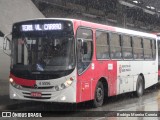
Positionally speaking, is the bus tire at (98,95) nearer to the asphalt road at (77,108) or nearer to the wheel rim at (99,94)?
the wheel rim at (99,94)

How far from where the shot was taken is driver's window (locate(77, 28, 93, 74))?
12193mm

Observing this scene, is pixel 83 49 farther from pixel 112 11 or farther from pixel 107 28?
pixel 112 11

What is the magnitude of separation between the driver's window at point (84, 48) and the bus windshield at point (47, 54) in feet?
1.02

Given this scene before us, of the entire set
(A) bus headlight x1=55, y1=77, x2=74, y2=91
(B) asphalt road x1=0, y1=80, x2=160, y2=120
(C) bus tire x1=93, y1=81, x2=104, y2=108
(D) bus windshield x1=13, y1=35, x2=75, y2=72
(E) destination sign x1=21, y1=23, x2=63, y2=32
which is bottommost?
(B) asphalt road x1=0, y1=80, x2=160, y2=120

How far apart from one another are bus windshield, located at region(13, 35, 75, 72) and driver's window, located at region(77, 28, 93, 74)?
312mm

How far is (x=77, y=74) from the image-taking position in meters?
12.0

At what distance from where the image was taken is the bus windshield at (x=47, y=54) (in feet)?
39.0

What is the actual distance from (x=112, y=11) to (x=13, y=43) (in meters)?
21.7

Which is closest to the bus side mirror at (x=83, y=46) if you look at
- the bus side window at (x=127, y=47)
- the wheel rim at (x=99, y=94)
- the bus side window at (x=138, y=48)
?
the wheel rim at (x=99, y=94)

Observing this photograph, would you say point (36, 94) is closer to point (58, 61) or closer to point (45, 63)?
point (45, 63)

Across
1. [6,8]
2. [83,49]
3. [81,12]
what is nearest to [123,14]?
[81,12]

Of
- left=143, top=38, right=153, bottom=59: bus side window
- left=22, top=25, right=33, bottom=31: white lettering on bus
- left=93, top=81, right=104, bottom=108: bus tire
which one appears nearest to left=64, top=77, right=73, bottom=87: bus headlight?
left=93, top=81, right=104, bottom=108: bus tire

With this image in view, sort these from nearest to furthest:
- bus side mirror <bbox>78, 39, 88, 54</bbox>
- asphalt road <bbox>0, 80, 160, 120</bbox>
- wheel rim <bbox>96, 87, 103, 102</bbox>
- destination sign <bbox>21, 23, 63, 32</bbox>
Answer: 1. asphalt road <bbox>0, 80, 160, 120</bbox>
2. destination sign <bbox>21, 23, 63, 32</bbox>
3. bus side mirror <bbox>78, 39, 88, 54</bbox>
4. wheel rim <bbox>96, 87, 103, 102</bbox>

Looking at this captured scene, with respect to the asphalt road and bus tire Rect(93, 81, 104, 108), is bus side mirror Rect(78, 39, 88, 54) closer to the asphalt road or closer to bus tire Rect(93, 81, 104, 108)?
bus tire Rect(93, 81, 104, 108)
